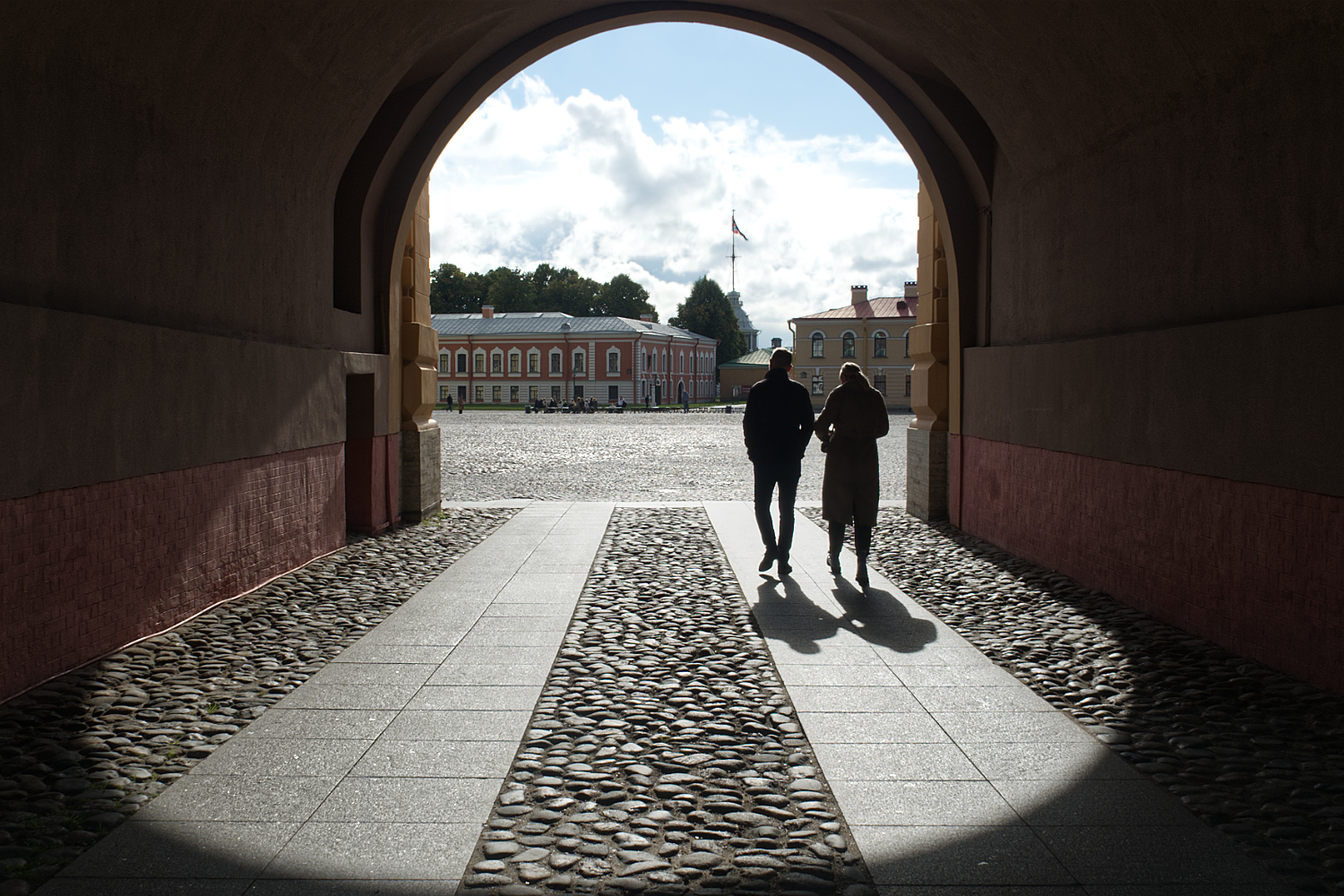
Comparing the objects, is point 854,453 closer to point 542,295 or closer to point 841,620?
point 841,620

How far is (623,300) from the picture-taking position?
354 ft

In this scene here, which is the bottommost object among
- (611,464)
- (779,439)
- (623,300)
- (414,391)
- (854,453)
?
(611,464)

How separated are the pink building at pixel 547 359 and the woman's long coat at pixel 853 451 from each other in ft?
236

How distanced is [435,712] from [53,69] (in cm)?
370

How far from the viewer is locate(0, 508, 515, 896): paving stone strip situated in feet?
12.1

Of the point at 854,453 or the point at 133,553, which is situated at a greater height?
the point at 854,453

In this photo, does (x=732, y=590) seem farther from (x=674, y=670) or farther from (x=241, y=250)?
(x=241, y=250)

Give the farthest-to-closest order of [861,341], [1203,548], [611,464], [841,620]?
[861,341] → [611,464] → [841,620] → [1203,548]

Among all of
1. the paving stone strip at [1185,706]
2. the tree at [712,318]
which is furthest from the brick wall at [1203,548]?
the tree at [712,318]

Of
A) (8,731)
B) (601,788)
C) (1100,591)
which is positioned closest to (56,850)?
(8,731)

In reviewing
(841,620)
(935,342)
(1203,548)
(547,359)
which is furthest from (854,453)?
(547,359)

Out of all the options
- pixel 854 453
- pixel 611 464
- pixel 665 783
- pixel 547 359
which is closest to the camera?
pixel 665 783

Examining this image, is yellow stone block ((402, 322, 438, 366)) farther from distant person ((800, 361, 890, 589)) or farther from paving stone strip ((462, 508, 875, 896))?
paving stone strip ((462, 508, 875, 896))

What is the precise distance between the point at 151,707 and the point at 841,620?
4.07m
